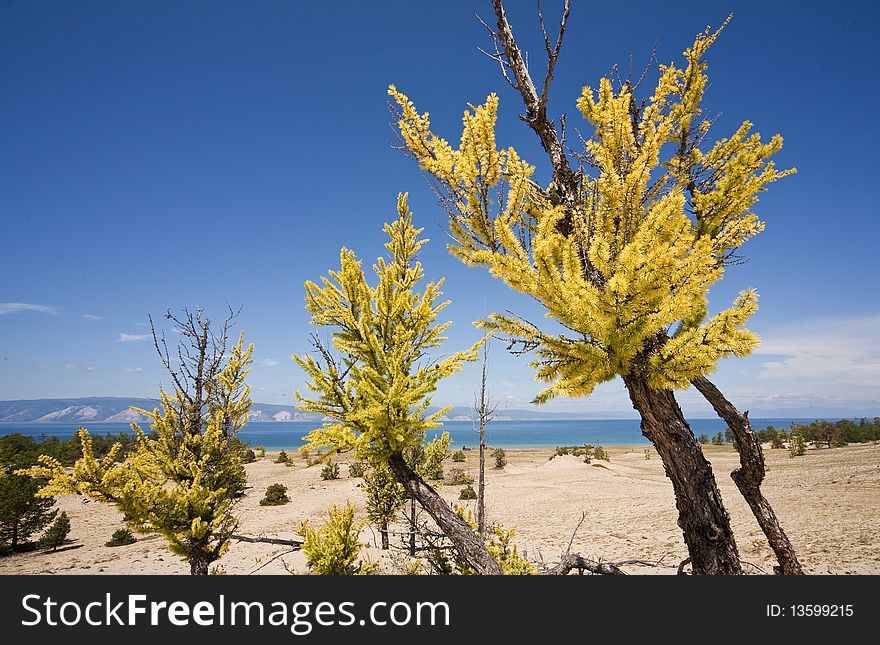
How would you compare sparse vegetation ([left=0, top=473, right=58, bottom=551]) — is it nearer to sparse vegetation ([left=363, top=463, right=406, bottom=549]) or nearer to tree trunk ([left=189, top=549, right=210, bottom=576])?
tree trunk ([left=189, top=549, right=210, bottom=576])

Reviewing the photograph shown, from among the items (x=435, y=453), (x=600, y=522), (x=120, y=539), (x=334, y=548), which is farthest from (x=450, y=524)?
(x=120, y=539)

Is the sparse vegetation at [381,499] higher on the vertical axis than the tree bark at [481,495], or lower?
lower

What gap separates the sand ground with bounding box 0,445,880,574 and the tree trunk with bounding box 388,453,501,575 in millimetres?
2135

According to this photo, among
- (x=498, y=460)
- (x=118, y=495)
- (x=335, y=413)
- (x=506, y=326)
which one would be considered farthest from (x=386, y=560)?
(x=498, y=460)

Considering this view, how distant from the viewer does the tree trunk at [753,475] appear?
12.8ft

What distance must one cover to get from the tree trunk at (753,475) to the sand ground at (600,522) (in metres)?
1.19

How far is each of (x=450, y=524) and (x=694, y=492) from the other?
2354 millimetres

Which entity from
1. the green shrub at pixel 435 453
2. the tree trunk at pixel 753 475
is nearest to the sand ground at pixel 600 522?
the tree trunk at pixel 753 475

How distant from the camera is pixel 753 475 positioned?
4.06 m

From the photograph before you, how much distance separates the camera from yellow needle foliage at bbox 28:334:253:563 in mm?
5898

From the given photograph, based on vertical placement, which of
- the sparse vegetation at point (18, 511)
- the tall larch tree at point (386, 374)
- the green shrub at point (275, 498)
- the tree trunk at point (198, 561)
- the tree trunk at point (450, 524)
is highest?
the tall larch tree at point (386, 374)

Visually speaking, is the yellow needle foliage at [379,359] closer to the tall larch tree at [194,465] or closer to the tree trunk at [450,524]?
the tree trunk at [450,524]

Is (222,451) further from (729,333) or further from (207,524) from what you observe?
(729,333)

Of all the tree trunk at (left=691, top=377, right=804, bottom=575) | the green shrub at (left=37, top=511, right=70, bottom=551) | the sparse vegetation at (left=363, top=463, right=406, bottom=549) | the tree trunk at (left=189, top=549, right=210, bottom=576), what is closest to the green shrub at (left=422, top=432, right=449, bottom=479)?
the sparse vegetation at (left=363, top=463, right=406, bottom=549)
